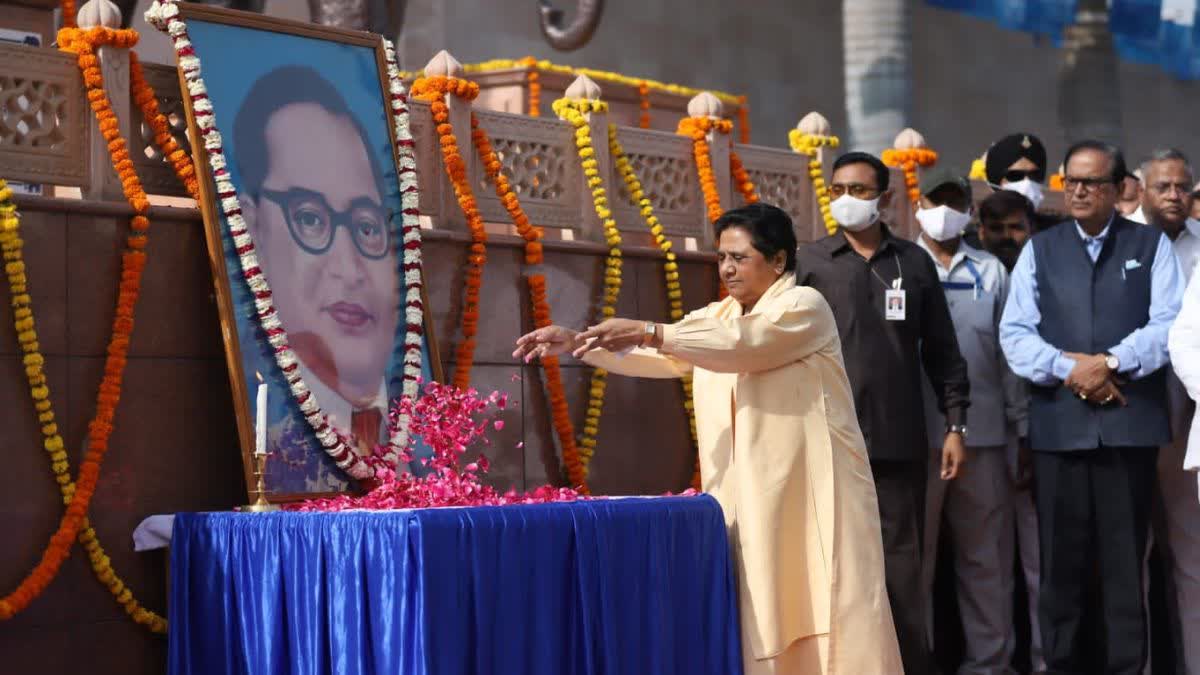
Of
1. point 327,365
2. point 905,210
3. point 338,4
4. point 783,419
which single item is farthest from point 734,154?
point 783,419

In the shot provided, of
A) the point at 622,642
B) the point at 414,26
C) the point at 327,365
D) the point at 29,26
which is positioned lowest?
the point at 622,642

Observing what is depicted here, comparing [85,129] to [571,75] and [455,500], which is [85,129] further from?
[571,75]

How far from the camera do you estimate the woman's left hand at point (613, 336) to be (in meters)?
5.39

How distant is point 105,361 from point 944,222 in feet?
11.3

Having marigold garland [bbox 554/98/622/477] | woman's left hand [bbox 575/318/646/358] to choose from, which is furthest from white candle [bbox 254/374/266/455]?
marigold garland [bbox 554/98/622/477]

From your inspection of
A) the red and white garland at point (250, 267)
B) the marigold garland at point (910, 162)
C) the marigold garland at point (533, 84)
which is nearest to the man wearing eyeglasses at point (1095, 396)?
the marigold garland at point (910, 162)

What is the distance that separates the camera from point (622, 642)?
219 inches

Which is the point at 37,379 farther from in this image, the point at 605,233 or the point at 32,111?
the point at 605,233

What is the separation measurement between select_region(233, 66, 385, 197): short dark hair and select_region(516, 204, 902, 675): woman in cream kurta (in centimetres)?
145

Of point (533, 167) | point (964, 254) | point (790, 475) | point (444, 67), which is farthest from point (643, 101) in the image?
point (790, 475)

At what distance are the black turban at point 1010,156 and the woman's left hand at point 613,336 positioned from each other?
417 cm

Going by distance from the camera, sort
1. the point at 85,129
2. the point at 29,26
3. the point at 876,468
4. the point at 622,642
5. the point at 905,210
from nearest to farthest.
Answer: the point at 622,642 → the point at 85,129 → the point at 876,468 → the point at 29,26 → the point at 905,210

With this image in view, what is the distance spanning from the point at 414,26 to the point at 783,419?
1092 cm

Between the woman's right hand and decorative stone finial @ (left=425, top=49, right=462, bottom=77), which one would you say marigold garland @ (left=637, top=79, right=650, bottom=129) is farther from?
the woman's right hand
